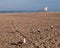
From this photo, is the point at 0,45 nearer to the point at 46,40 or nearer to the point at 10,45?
the point at 10,45

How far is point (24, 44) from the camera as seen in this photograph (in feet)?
38.8

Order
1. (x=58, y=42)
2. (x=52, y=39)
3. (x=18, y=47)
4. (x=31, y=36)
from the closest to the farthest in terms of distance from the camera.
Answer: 1. (x=18, y=47)
2. (x=58, y=42)
3. (x=52, y=39)
4. (x=31, y=36)

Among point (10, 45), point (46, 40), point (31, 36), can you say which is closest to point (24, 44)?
point (10, 45)

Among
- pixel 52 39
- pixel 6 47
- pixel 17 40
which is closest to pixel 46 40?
pixel 52 39

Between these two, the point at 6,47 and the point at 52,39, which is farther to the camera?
the point at 52,39

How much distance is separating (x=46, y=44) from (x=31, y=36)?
8.34ft

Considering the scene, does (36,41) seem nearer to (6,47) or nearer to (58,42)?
(58,42)

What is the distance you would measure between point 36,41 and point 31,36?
62.2 inches

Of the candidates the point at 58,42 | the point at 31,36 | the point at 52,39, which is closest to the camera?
the point at 58,42

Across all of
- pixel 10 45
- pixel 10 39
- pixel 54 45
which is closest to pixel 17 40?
pixel 10 39

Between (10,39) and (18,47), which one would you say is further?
(10,39)

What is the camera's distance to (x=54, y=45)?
1158 centimetres

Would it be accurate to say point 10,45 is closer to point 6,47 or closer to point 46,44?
point 6,47

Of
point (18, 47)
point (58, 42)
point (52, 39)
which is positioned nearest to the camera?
point (18, 47)
